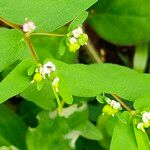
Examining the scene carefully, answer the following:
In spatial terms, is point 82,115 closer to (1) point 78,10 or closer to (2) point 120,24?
(2) point 120,24

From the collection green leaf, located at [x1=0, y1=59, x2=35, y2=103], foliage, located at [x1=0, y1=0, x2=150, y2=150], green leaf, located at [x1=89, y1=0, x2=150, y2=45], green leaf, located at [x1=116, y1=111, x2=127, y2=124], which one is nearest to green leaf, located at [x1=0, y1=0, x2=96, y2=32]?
foliage, located at [x1=0, y1=0, x2=150, y2=150]

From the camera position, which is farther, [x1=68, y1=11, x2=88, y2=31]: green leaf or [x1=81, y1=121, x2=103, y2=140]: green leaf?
[x1=81, y1=121, x2=103, y2=140]: green leaf

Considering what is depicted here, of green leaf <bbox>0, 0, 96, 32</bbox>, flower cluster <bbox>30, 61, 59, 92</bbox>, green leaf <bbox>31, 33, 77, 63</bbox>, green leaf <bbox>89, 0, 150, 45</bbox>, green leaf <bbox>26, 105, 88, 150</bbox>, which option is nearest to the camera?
flower cluster <bbox>30, 61, 59, 92</bbox>

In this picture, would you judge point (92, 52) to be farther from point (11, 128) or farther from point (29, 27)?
point (29, 27)

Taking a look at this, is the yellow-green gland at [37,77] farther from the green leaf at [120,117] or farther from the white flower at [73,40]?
the green leaf at [120,117]

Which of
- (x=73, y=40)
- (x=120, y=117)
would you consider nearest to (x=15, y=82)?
(x=73, y=40)

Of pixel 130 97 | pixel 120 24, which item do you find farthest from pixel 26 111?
pixel 130 97

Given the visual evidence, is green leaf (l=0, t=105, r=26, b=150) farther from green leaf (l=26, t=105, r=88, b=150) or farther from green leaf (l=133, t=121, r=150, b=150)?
green leaf (l=133, t=121, r=150, b=150)
